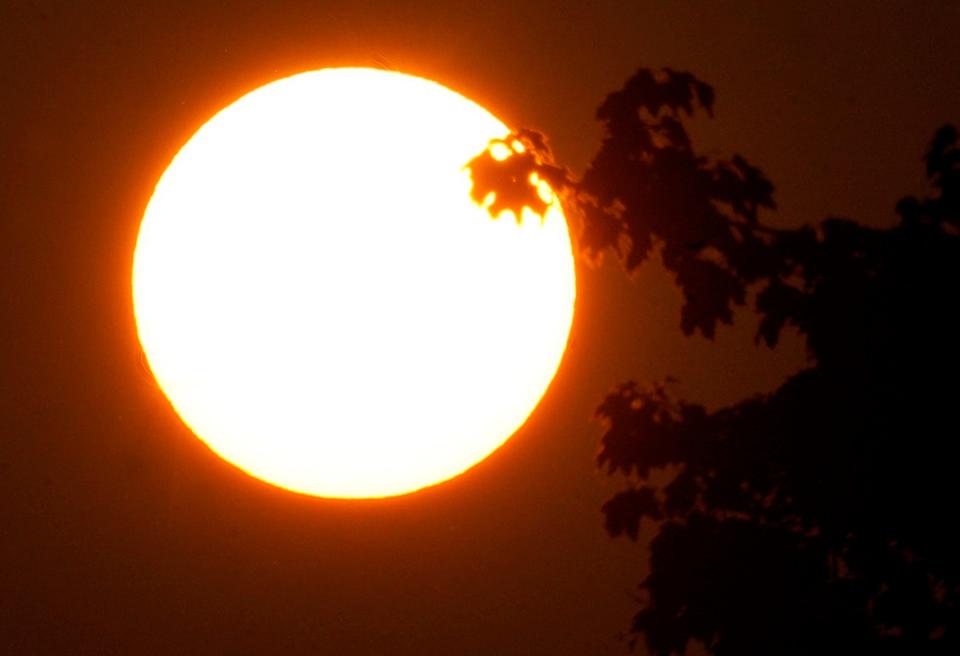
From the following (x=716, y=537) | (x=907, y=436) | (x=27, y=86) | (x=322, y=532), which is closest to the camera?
(x=907, y=436)

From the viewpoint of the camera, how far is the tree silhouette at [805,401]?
3.53 meters

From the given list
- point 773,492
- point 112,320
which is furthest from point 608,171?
point 112,320

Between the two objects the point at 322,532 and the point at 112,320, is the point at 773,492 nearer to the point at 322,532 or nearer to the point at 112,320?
the point at 322,532

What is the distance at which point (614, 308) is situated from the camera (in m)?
5.38

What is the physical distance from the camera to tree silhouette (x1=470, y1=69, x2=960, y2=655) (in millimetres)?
3525

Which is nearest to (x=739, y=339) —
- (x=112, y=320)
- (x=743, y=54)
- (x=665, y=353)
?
(x=665, y=353)

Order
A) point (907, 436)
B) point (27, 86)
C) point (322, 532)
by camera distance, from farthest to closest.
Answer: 1. point (322, 532)
2. point (27, 86)
3. point (907, 436)

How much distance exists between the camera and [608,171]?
12.1 ft

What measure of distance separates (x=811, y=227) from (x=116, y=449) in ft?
9.30

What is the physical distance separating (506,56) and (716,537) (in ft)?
6.99

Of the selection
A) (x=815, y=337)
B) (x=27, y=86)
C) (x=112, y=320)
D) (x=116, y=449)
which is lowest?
(x=815, y=337)

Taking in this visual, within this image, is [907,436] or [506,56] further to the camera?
[506,56]

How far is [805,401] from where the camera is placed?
366 centimetres

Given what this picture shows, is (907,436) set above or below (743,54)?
below
